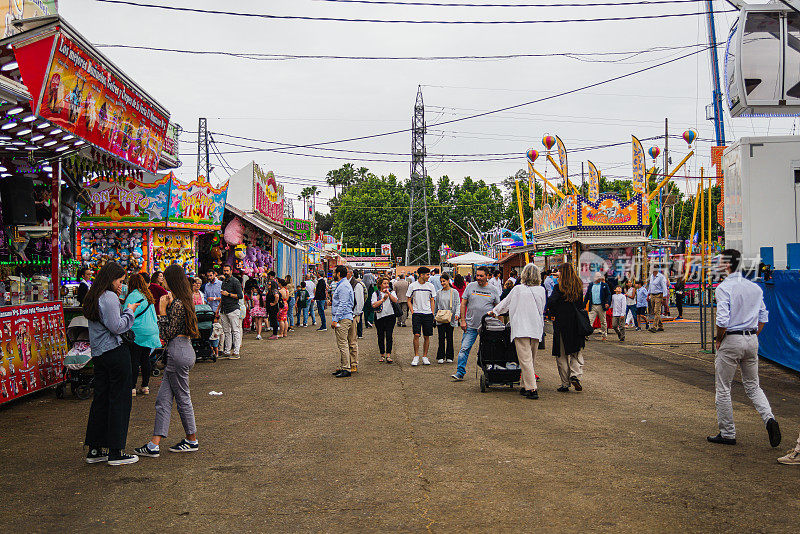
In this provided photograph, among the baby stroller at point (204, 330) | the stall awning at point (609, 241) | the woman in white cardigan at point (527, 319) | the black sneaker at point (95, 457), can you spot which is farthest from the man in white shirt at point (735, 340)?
the stall awning at point (609, 241)

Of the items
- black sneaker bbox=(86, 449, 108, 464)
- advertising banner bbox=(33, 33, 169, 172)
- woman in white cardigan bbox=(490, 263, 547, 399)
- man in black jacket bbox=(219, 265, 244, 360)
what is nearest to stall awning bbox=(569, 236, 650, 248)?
man in black jacket bbox=(219, 265, 244, 360)

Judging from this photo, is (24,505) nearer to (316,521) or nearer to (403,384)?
(316,521)

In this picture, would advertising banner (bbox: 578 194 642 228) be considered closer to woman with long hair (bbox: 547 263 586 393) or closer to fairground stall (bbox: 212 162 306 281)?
fairground stall (bbox: 212 162 306 281)

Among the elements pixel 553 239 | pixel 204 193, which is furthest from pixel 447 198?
pixel 204 193

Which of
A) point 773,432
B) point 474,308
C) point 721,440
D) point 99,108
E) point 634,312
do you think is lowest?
point 721,440

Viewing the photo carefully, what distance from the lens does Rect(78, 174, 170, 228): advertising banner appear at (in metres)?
17.7

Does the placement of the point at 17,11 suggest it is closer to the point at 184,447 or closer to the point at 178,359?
the point at 178,359

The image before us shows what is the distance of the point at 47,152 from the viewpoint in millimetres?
10094

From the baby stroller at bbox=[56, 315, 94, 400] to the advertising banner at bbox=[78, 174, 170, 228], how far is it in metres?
8.78

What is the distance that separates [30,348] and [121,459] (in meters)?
4.09

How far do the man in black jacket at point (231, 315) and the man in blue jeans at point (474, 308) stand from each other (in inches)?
213

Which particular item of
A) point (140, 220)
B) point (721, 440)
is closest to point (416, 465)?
point (721, 440)

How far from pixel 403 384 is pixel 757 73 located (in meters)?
7.59

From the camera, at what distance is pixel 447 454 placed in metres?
6.36
